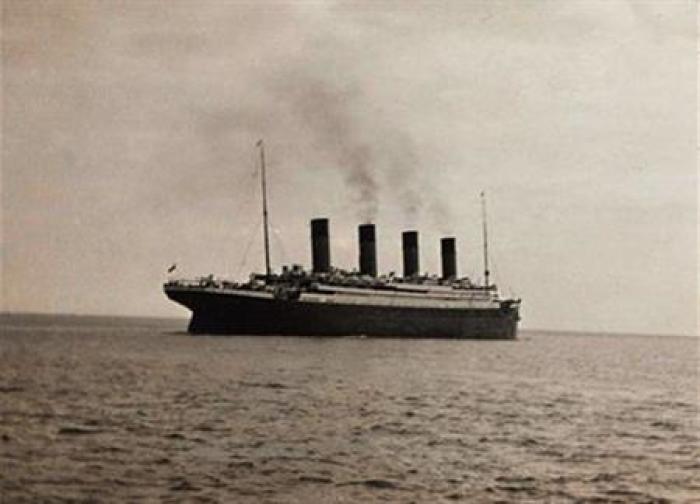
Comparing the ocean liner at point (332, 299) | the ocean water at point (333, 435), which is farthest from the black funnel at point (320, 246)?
the ocean water at point (333, 435)

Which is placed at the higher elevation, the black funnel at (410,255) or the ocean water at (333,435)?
the black funnel at (410,255)

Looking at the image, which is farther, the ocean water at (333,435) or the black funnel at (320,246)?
the black funnel at (320,246)

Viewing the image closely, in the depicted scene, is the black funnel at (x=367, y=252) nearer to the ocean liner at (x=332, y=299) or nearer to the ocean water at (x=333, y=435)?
the ocean liner at (x=332, y=299)

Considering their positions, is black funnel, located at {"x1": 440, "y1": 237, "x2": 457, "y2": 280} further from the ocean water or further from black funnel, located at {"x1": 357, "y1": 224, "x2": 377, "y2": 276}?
the ocean water

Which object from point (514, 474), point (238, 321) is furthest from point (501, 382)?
point (238, 321)

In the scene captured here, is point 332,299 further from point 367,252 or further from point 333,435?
point 333,435

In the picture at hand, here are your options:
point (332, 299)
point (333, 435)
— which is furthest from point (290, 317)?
point (333, 435)

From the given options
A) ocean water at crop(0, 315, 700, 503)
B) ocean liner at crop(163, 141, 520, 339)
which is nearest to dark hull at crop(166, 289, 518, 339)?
ocean liner at crop(163, 141, 520, 339)
